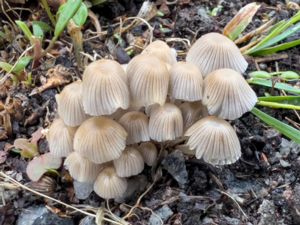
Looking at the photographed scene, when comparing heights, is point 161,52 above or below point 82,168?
above

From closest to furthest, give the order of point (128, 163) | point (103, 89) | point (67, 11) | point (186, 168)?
point (103, 89) → point (128, 163) → point (186, 168) → point (67, 11)

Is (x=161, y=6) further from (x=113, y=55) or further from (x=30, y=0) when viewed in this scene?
(x=30, y=0)

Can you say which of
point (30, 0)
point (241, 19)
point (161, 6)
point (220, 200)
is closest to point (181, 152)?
point (220, 200)

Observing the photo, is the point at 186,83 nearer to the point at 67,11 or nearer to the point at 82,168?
the point at 82,168

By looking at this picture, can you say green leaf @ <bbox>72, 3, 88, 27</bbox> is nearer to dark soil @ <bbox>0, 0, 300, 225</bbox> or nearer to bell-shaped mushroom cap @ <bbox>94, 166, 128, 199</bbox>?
dark soil @ <bbox>0, 0, 300, 225</bbox>

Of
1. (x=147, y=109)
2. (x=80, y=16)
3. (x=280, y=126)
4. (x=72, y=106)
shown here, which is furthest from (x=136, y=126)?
(x=80, y=16)

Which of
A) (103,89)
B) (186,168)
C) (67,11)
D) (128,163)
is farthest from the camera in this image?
(67,11)

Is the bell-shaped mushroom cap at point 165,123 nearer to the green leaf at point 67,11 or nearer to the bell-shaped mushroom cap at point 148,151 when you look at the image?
the bell-shaped mushroom cap at point 148,151
